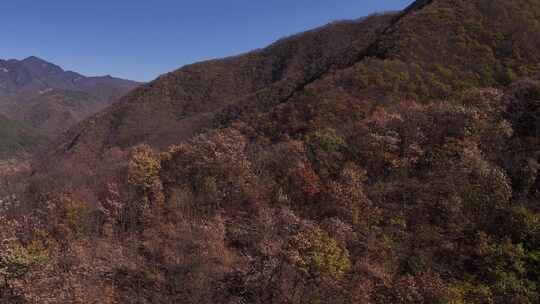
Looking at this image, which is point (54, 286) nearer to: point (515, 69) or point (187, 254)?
point (187, 254)

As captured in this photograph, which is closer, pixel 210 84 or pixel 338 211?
pixel 338 211

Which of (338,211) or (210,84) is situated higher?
(210,84)

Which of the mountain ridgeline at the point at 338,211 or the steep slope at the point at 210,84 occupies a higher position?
the steep slope at the point at 210,84

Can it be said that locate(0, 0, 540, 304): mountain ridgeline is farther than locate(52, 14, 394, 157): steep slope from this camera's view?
No

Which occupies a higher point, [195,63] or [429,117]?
[195,63]

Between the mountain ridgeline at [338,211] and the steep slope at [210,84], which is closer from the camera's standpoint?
the mountain ridgeline at [338,211]

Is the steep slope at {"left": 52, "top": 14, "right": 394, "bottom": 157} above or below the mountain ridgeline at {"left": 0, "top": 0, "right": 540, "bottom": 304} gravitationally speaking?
above

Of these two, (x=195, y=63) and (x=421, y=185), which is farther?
(x=195, y=63)

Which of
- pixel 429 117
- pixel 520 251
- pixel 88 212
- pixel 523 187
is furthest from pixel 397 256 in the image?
pixel 88 212
